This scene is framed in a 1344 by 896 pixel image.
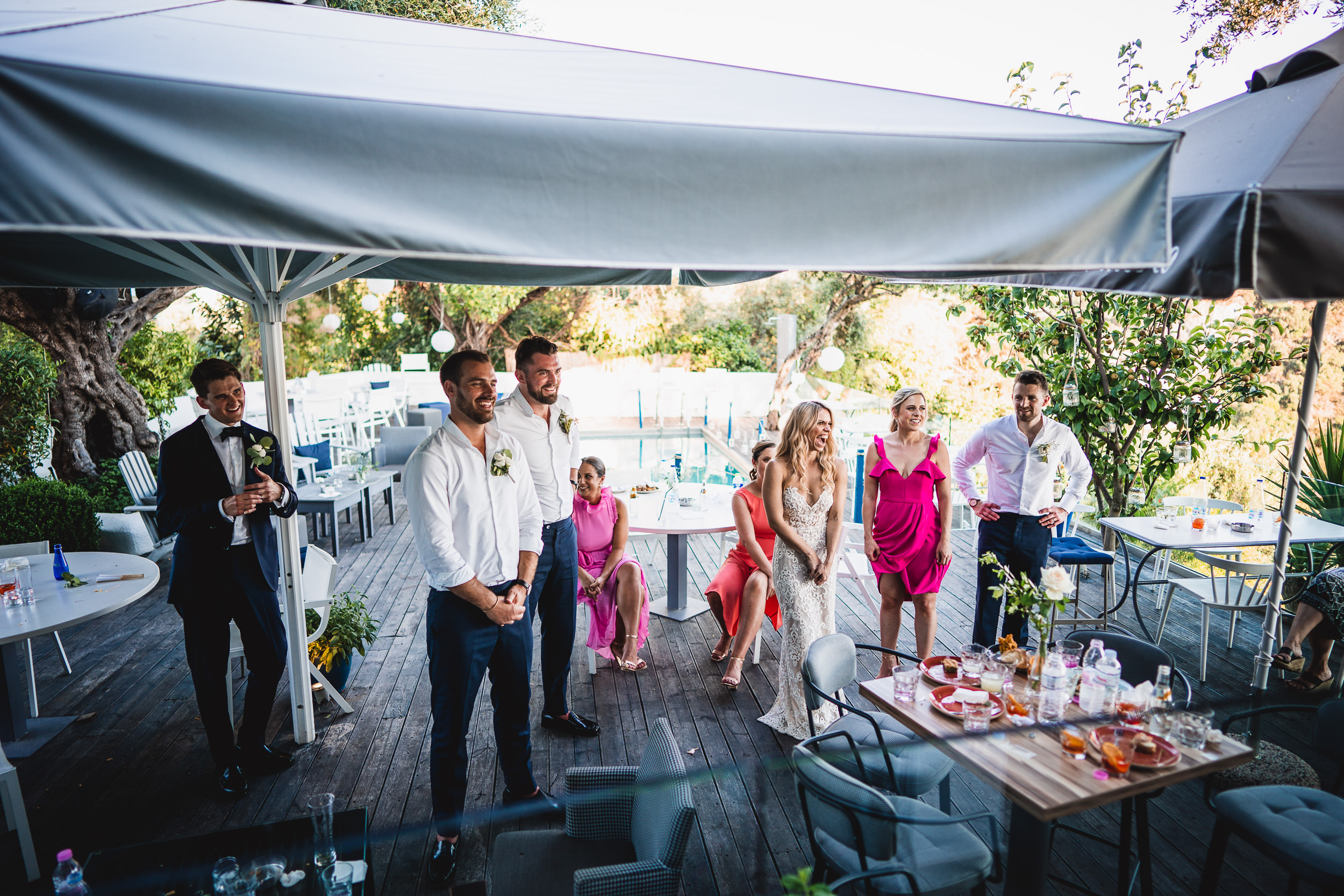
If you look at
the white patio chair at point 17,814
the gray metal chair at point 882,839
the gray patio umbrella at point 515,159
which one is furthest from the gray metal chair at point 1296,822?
the white patio chair at point 17,814

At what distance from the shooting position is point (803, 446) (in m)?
→ 3.91

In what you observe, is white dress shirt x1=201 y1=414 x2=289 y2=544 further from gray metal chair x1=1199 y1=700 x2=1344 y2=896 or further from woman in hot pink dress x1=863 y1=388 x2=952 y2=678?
gray metal chair x1=1199 y1=700 x2=1344 y2=896

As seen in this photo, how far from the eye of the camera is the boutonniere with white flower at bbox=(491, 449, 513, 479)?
296 centimetres

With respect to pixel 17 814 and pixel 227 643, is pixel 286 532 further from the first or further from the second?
pixel 17 814

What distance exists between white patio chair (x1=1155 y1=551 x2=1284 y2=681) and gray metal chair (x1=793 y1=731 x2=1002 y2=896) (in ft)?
10.4

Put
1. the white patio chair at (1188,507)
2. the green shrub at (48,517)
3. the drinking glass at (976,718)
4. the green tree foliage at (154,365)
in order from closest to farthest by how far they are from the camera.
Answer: the drinking glass at (976,718) < the white patio chair at (1188,507) < the green shrub at (48,517) < the green tree foliage at (154,365)

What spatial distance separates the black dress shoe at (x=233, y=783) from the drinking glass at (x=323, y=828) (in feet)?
4.74

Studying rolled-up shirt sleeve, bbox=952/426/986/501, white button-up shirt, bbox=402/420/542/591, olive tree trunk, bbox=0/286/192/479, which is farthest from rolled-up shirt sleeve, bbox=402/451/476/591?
olive tree trunk, bbox=0/286/192/479

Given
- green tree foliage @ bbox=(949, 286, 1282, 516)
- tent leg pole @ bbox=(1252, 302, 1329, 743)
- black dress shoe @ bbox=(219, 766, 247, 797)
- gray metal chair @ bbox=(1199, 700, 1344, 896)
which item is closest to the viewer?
gray metal chair @ bbox=(1199, 700, 1344, 896)

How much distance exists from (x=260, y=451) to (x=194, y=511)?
0.37 meters

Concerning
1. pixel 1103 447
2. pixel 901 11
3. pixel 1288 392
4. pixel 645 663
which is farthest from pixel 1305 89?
pixel 901 11

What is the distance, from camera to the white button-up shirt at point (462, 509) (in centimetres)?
280

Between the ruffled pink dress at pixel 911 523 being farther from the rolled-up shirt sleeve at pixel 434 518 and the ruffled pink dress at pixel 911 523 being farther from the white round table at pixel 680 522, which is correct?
the rolled-up shirt sleeve at pixel 434 518

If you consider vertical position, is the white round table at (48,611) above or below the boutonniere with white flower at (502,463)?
below
